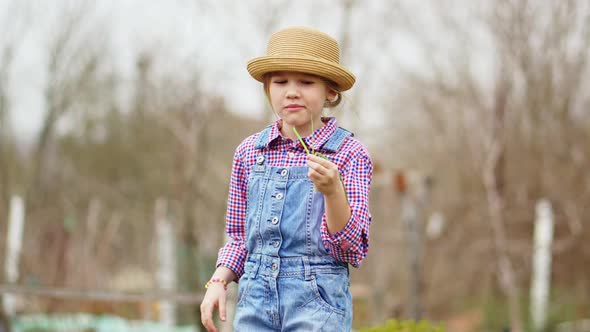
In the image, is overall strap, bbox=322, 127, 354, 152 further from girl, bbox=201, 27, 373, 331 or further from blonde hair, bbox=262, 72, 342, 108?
blonde hair, bbox=262, 72, 342, 108

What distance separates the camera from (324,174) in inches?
84.4

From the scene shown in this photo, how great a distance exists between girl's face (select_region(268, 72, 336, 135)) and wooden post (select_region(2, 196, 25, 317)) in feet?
21.0

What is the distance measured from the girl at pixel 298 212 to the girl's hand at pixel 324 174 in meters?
0.10

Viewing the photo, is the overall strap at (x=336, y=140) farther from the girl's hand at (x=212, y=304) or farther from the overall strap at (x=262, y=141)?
the girl's hand at (x=212, y=304)

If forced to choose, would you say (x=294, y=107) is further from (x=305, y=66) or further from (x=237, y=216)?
(x=237, y=216)

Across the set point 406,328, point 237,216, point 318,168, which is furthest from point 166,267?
point 318,168

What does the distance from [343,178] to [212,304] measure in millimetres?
575

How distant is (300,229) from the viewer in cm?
240

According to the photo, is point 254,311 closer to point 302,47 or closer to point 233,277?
point 233,277

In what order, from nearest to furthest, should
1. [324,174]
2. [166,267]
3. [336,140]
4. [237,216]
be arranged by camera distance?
[324,174]
[336,140]
[237,216]
[166,267]

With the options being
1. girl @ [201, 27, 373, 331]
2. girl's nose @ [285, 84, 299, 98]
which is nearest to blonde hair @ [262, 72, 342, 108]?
girl @ [201, 27, 373, 331]

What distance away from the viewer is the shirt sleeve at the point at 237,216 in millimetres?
2627

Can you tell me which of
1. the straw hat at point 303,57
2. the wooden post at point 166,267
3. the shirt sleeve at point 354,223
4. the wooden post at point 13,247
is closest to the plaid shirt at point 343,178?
the shirt sleeve at point 354,223

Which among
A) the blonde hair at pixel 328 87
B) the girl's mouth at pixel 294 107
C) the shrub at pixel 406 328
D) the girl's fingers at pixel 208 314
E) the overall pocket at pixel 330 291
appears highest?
the blonde hair at pixel 328 87
